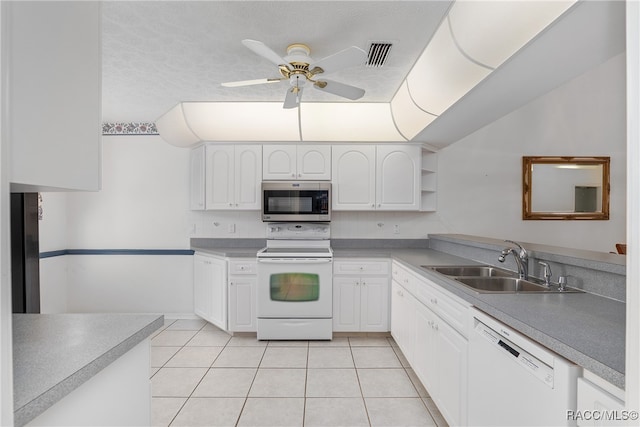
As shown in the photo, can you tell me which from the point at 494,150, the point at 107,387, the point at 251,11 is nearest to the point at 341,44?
the point at 251,11

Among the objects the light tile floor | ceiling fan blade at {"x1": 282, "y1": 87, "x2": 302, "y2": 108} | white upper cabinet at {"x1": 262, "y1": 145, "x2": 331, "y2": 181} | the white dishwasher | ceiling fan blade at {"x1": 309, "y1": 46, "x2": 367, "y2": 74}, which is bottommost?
the light tile floor

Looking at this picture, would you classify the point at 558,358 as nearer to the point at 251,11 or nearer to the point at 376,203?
the point at 251,11

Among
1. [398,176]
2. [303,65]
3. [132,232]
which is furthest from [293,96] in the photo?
[132,232]

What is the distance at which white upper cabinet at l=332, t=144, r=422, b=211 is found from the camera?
3723mm

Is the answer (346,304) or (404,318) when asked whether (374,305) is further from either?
(404,318)

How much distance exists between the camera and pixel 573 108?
4.05 m

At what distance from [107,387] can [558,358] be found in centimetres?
135

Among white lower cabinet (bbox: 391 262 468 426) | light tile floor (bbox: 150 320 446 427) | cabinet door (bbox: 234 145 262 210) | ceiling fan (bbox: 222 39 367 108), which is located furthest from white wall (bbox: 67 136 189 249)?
white lower cabinet (bbox: 391 262 468 426)

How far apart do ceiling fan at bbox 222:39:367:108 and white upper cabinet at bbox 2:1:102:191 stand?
3.38ft

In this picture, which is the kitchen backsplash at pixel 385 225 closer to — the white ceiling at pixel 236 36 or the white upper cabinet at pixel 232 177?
the white upper cabinet at pixel 232 177

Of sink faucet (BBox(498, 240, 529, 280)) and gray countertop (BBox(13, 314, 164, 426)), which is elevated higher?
sink faucet (BBox(498, 240, 529, 280))

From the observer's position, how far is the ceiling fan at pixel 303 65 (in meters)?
1.89

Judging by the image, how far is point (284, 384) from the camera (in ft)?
8.15

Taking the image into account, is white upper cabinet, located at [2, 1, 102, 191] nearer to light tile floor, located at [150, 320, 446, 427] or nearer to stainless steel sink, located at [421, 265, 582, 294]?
stainless steel sink, located at [421, 265, 582, 294]
